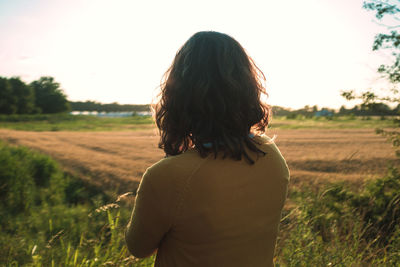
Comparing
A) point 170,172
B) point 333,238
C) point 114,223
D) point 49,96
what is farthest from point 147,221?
point 49,96

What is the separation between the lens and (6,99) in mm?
69750

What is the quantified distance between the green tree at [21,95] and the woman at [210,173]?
270 ft

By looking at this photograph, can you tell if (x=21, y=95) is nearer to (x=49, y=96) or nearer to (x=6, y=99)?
(x=6, y=99)

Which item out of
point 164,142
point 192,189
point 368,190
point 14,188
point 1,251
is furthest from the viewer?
point 14,188

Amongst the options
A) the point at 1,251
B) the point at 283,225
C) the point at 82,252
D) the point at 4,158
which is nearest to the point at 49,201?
the point at 4,158

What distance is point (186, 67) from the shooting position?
105 centimetres

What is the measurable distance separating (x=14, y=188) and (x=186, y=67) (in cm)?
1201

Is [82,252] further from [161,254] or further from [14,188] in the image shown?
[14,188]

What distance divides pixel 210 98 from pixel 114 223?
215cm

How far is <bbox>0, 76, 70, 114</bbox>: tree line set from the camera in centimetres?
6988

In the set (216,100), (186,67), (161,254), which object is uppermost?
(186,67)

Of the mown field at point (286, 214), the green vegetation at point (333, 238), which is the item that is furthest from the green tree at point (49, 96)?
the green vegetation at point (333, 238)

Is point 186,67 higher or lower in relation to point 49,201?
higher

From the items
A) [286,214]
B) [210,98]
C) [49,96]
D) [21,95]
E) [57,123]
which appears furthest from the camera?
[49,96]
